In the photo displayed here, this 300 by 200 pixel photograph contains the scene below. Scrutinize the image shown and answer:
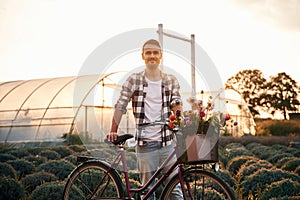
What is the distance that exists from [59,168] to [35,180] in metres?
0.76

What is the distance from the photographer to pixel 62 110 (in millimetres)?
15891

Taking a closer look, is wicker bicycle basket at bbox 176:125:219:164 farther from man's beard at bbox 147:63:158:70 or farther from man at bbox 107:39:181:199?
man's beard at bbox 147:63:158:70

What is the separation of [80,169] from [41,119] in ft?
38.2

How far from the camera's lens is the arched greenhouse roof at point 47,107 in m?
15.3

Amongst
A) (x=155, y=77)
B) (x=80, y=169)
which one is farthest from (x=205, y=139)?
(x=80, y=169)

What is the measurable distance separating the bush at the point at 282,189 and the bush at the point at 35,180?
103 inches

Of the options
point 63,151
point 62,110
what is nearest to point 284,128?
point 62,110

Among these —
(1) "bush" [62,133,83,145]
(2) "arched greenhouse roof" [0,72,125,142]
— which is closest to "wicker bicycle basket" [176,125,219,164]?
(1) "bush" [62,133,83,145]

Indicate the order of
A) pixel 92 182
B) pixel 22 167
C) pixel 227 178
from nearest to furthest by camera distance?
pixel 92 182, pixel 227 178, pixel 22 167

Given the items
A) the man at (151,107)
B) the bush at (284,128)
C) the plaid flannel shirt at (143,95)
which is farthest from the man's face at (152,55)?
the bush at (284,128)

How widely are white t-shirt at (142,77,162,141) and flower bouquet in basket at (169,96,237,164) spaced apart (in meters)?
0.35

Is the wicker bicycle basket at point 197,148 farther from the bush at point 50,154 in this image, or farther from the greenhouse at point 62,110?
the greenhouse at point 62,110

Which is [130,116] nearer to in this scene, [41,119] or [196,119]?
[41,119]

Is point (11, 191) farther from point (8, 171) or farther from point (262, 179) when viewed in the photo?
point (262, 179)
